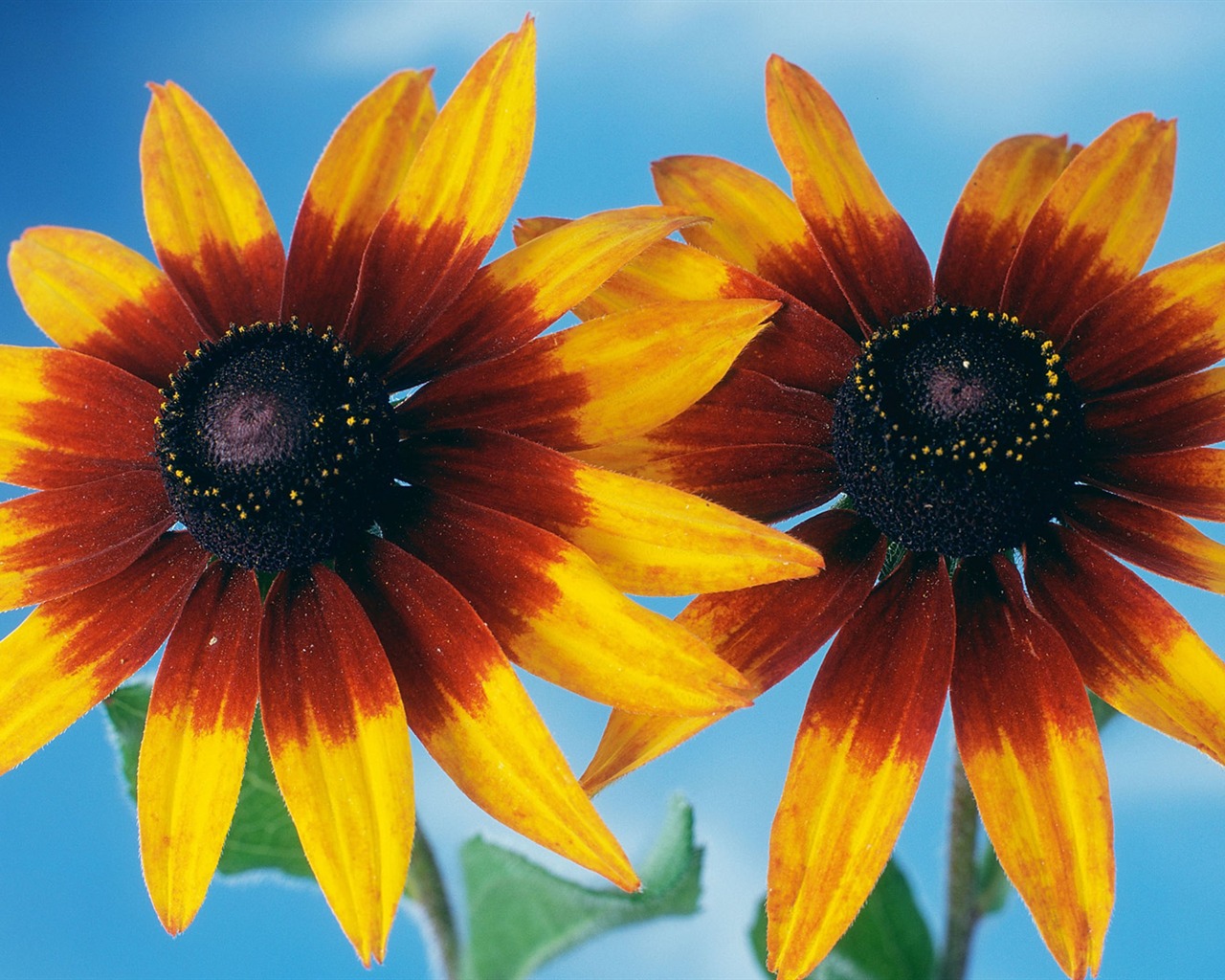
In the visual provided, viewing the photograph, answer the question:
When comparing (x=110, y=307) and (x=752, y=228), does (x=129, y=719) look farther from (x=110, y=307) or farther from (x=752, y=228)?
(x=752, y=228)

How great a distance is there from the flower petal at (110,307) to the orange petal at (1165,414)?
0.52m

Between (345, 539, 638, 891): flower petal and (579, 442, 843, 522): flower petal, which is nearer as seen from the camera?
(345, 539, 638, 891): flower petal

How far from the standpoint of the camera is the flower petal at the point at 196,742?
73 cm

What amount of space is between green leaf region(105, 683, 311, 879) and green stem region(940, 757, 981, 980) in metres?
0.42

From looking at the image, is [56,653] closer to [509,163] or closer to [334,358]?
[334,358]

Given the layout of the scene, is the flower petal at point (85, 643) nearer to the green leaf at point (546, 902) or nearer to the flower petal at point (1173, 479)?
the green leaf at point (546, 902)

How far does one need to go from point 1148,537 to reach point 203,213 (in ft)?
1.84

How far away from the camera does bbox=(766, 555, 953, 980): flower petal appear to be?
717mm

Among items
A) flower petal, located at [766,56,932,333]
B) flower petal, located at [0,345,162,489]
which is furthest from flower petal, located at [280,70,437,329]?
flower petal, located at [766,56,932,333]

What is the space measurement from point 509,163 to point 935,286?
10.1 inches

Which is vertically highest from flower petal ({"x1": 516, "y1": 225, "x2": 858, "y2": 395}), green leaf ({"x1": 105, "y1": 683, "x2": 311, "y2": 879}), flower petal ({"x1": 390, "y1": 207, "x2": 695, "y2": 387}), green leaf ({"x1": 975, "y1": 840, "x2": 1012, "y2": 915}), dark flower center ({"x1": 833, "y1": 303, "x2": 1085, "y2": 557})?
flower petal ({"x1": 516, "y1": 225, "x2": 858, "y2": 395})

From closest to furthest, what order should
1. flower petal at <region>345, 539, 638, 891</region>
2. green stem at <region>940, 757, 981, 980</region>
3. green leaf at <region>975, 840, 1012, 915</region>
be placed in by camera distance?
flower petal at <region>345, 539, 638, 891</region> → green stem at <region>940, 757, 981, 980</region> → green leaf at <region>975, 840, 1012, 915</region>

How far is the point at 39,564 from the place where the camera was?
2.65 feet

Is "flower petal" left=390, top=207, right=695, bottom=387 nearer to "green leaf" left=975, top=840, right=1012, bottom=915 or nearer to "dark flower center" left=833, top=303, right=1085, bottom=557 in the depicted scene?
"dark flower center" left=833, top=303, right=1085, bottom=557
